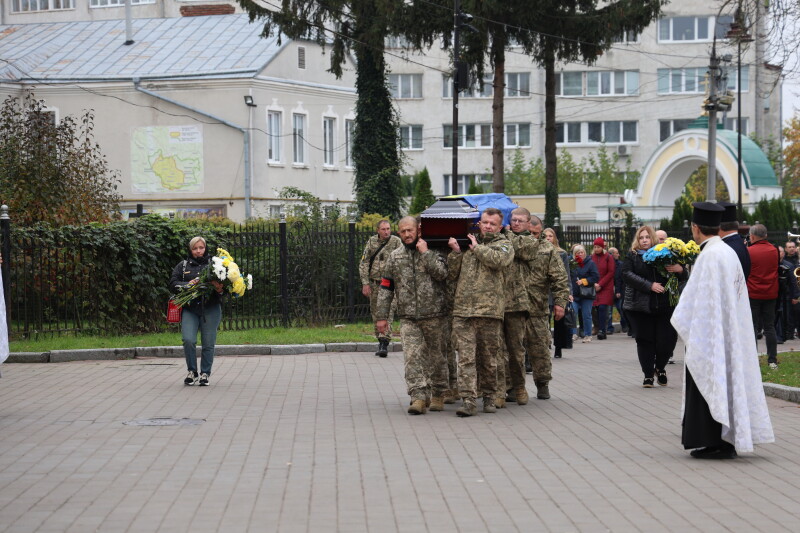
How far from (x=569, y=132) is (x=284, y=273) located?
169ft

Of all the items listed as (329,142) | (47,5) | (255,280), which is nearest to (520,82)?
(329,142)

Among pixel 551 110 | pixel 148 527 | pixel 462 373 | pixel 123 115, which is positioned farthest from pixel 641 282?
pixel 123 115

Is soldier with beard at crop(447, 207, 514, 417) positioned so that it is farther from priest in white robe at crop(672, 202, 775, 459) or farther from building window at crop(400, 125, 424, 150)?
building window at crop(400, 125, 424, 150)

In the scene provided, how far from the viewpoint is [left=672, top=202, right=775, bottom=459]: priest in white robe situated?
887 cm

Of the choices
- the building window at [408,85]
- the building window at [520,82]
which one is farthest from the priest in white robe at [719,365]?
the building window at [408,85]

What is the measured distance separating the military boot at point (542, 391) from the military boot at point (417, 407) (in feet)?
5.90

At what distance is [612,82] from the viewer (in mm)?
69812

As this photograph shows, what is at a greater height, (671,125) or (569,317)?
(671,125)

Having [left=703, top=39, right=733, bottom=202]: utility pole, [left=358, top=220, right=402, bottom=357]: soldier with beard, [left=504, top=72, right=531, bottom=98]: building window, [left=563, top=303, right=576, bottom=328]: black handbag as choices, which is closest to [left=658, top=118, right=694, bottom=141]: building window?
[left=504, top=72, right=531, bottom=98]: building window

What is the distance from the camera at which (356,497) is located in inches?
297

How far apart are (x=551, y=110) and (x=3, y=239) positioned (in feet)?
68.9

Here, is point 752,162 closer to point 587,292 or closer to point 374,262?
point 587,292

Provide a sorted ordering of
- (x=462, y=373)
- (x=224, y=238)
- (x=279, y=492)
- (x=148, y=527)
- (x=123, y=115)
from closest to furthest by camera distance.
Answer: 1. (x=148, y=527)
2. (x=279, y=492)
3. (x=462, y=373)
4. (x=224, y=238)
5. (x=123, y=115)

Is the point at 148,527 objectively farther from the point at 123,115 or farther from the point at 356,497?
the point at 123,115
